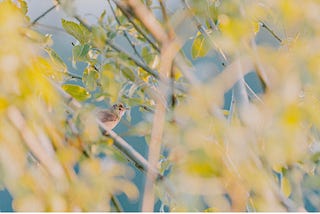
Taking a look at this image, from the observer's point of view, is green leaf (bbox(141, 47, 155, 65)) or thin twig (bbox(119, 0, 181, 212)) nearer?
thin twig (bbox(119, 0, 181, 212))

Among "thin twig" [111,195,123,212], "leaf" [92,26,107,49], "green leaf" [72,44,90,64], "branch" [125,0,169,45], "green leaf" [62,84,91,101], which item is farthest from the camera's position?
"green leaf" [72,44,90,64]

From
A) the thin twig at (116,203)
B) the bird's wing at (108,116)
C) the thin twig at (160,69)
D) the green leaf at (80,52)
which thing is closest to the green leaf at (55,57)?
the green leaf at (80,52)

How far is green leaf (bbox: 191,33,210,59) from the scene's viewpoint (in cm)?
134

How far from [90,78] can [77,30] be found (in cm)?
16

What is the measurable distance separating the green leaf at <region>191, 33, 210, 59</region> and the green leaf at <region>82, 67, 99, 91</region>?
29 cm

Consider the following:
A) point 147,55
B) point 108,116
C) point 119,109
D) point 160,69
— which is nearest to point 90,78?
point 147,55

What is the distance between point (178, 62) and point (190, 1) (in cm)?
29

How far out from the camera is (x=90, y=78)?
148 centimetres

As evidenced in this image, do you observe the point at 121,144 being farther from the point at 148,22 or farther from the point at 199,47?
the point at 199,47

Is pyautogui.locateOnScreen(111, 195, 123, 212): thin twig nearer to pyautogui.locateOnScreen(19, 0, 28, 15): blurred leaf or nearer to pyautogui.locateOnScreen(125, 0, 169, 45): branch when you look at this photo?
pyautogui.locateOnScreen(125, 0, 169, 45): branch

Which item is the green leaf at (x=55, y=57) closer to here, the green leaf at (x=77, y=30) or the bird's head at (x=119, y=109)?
the green leaf at (x=77, y=30)

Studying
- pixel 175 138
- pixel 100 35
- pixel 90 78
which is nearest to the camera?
pixel 175 138

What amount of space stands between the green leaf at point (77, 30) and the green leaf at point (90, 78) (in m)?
0.12

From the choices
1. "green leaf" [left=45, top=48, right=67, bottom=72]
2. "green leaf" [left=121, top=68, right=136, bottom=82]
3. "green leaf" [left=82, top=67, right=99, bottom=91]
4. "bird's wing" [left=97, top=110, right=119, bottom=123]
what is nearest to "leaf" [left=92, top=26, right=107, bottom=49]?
"green leaf" [left=121, top=68, right=136, bottom=82]
